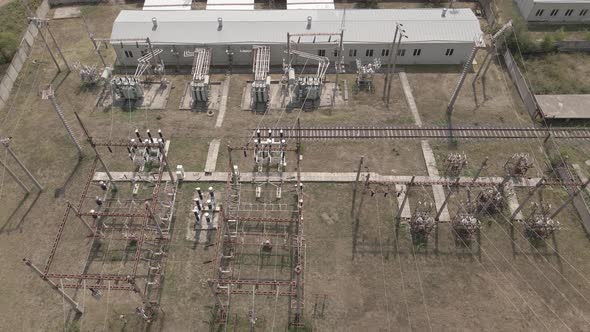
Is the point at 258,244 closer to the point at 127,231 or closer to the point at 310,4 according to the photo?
the point at 127,231

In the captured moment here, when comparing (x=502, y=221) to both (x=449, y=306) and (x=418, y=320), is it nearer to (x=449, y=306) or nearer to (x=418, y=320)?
(x=449, y=306)

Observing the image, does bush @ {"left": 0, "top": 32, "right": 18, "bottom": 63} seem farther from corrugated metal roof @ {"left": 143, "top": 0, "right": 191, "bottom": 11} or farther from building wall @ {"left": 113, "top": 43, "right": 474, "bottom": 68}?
corrugated metal roof @ {"left": 143, "top": 0, "right": 191, "bottom": 11}

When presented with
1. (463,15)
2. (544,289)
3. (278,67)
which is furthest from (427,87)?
(544,289)

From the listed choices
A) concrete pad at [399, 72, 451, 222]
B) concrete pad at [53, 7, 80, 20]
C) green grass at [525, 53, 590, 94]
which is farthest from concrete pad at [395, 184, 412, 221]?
concrete pad at [53, 7, 80, 20]

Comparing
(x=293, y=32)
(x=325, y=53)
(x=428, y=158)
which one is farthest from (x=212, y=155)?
(x=428, y=158)

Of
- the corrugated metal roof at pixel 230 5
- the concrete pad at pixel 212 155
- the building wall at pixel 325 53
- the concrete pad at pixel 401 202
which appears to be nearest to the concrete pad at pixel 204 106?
the building wall at pixel 325 53

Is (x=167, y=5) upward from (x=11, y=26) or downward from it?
upward
